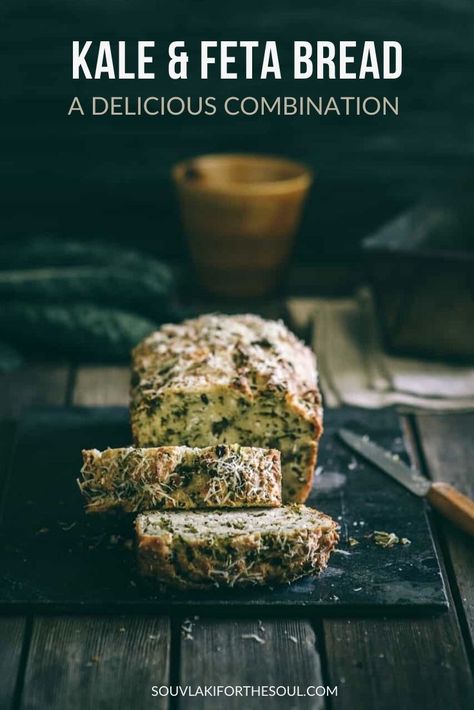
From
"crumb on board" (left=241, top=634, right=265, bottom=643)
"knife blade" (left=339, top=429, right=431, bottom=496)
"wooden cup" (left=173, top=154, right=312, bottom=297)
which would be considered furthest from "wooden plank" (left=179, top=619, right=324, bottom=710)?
"wooden cup" (left=173, top=154, right=312, bottom=297)

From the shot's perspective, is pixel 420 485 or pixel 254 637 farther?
pixel 420 485

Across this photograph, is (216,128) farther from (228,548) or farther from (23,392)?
(228,548)

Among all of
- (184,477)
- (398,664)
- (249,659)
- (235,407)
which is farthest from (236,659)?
(235,407)

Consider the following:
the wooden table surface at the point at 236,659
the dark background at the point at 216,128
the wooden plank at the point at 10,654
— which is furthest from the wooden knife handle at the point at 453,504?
the dark background at the point at 216,128

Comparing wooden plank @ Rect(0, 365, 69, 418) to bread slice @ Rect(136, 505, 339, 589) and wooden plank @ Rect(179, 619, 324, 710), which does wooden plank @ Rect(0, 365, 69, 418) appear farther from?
wooden plank @ Rect(179, 619, 324, 710)

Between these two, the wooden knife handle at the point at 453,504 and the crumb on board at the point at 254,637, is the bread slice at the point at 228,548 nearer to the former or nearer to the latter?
the crumb on board at the point at 254,637
